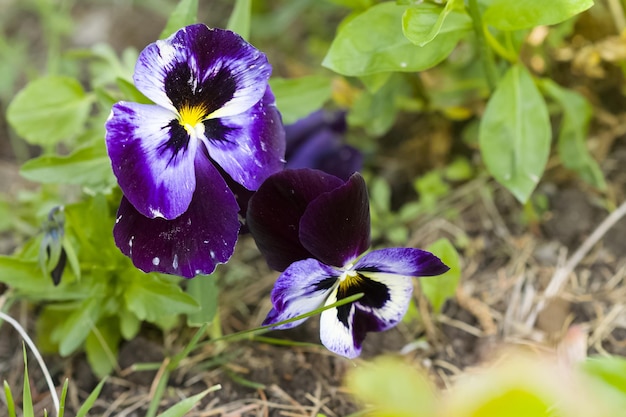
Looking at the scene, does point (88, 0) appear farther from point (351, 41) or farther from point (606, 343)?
point (606, 343)

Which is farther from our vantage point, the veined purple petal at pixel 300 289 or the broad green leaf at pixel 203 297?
the broad green leaf at pixel 203 297

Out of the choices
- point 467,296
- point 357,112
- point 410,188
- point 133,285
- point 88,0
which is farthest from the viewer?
point 88,0

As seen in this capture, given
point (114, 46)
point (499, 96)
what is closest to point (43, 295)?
point (499, 96)

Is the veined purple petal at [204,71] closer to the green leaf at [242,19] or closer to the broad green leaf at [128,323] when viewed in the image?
the green leaf at [242,19]

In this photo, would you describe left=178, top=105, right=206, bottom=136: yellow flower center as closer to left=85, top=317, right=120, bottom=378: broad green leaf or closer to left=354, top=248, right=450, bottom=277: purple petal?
left=354, top=248, right=450, bottom=277: purple petal

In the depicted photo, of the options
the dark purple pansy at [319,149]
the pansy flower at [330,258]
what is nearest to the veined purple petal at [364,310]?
the pansy flower at [330,258]
